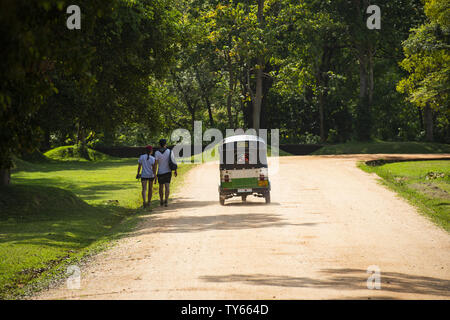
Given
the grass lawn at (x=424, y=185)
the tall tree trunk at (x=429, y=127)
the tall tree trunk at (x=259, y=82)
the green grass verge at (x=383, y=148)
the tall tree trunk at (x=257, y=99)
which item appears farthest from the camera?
the tall tree trunk at (x=429, y=127)

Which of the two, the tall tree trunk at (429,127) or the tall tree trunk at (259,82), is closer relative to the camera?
the tall tree trunk at (259,82)

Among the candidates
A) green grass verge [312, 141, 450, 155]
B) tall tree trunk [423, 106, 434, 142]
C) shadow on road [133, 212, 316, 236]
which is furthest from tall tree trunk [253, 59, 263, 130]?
shadow on road [133, 212, 316, 236]

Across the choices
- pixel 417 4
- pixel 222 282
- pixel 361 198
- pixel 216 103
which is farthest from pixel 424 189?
pixel 216 103

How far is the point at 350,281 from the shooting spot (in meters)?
9.26

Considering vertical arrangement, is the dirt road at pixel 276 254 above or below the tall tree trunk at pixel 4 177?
below

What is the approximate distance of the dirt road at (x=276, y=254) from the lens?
8.78 m

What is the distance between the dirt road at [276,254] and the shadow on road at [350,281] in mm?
14

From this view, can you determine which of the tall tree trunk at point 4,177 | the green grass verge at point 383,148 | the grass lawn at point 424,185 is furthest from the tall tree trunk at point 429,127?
the tall tree trunk at point 4,177

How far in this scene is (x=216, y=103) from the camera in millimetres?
68250

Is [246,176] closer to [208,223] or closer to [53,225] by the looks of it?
[208,223]

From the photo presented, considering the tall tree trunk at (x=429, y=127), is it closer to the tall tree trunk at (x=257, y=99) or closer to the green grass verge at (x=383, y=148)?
the green grass verge at (x=383, y=148)

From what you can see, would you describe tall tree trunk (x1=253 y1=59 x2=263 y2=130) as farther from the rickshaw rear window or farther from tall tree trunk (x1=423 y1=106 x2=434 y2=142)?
the rickshaw rear window

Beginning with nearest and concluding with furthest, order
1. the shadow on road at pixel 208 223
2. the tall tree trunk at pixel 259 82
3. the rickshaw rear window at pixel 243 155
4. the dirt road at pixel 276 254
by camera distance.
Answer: the dirt road at pixel 276 254 < the shadow on road at pixel 208 223 < the rickshaw rear window at pixel 243 155 < the tall tree trunk at pixel 259 82

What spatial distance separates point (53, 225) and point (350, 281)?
9.99 meters
